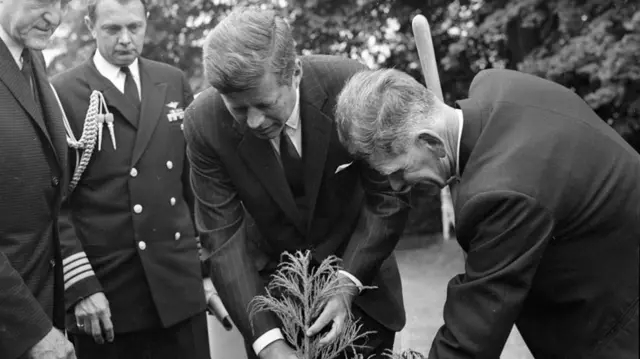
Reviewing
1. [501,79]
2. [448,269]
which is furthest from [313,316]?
[448,269]

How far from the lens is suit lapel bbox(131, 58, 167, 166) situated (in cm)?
433

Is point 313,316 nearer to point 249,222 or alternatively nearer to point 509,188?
point 249,222

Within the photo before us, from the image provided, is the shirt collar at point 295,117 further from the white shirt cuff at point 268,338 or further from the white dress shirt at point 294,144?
the white shirt cuff at point 268,338

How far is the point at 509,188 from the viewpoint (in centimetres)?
257

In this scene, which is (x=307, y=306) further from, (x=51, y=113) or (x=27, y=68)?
(x=27, y=68)

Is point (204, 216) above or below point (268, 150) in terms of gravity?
below

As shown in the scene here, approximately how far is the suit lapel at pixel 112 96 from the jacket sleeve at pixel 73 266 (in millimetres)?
305

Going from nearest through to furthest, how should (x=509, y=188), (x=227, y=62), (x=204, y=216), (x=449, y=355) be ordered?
(x=509, y=188)
(x=449, y=355)
(x=227, y=62)
(x=204, y=216)

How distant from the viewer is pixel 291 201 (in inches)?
137

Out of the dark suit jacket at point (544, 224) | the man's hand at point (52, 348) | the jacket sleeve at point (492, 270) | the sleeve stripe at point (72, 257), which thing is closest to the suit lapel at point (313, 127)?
the dark suit jacket at point (544, 224)

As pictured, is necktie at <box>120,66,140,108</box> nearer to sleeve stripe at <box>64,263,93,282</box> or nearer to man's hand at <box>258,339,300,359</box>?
sleeve stripe at <box>64,263,93,282</box>

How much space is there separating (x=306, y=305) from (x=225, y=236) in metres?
0.56

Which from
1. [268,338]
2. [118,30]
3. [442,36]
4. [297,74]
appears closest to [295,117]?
[297,74]

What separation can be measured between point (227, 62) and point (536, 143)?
1041mm
